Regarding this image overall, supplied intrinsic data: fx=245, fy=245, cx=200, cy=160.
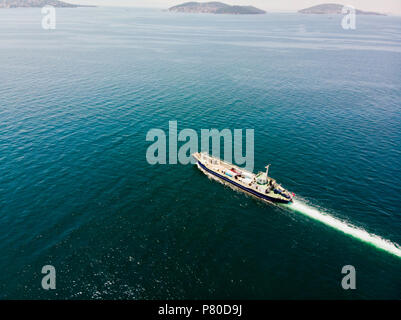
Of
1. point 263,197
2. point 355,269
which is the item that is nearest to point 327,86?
point 263,197

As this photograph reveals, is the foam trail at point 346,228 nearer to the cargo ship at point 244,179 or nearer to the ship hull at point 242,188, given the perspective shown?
the cargo ship at point 244,179

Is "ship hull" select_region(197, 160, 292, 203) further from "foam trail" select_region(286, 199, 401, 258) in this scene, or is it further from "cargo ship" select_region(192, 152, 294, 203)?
"foam trail" select_region(286, 199, 401, 258)

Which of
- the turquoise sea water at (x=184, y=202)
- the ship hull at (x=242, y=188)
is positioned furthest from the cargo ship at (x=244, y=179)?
the turquoise sea water at (x=184, y=202)

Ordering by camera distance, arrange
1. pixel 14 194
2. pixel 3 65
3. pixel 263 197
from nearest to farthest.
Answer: pixel 14 194 → pixel 263 197 → pixel 3 65

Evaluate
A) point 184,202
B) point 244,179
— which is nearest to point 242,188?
point 244,179

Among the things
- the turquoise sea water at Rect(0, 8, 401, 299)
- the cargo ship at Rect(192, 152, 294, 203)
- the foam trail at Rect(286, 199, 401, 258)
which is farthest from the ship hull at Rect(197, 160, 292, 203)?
the foam trail at Rect(286, 199, 401, 258)

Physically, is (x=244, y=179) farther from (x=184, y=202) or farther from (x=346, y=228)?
(x=346, y=228)
